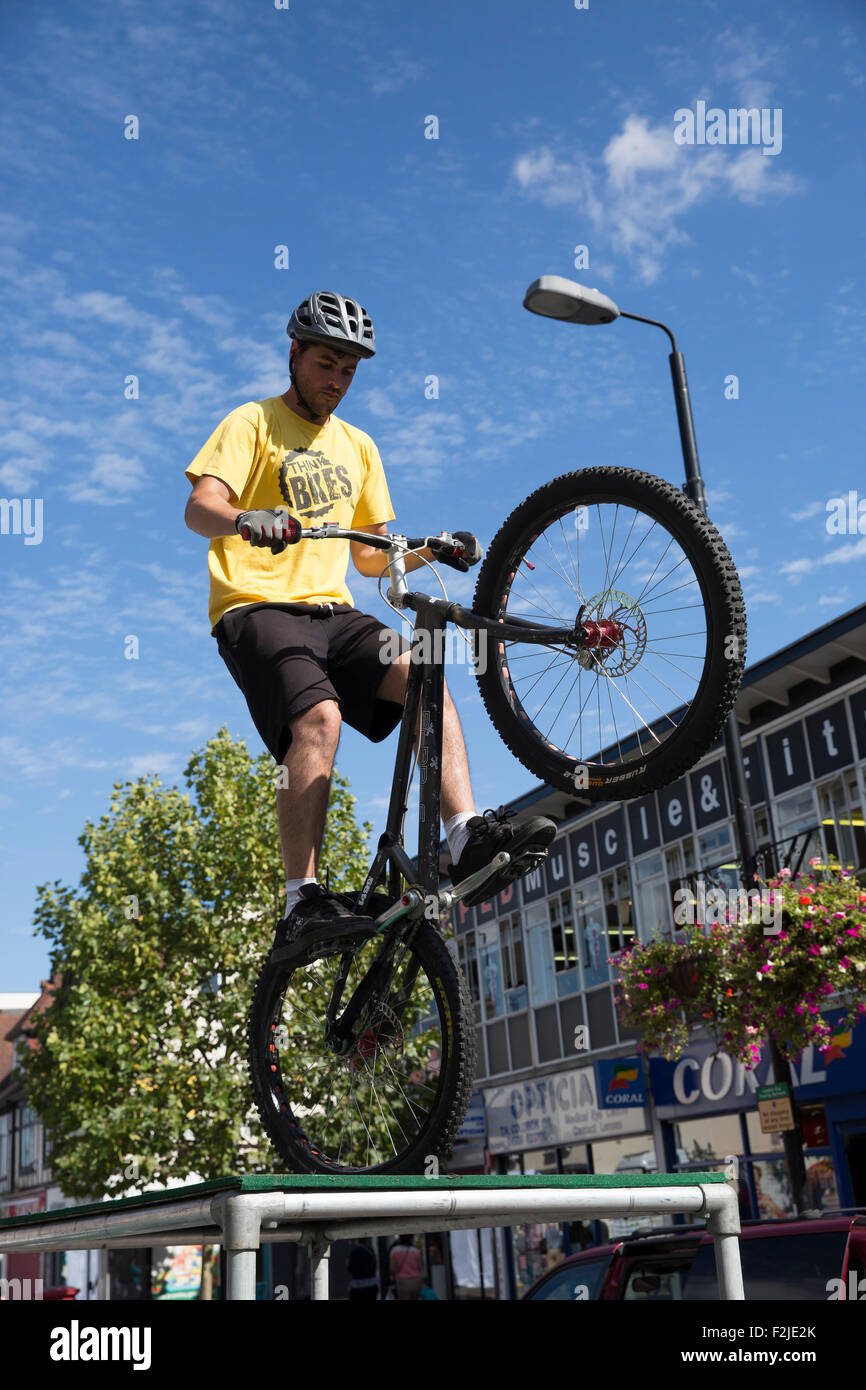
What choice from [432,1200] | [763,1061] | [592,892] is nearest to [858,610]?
[763,1061]

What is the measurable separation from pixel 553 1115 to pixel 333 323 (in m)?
23.9

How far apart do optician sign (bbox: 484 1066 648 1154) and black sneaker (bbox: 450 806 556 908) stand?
68.4 ft

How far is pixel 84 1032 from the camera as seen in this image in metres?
20.8

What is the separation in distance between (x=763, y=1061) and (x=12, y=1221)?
17935 millimetres

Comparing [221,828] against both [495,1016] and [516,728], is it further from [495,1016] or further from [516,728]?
[516,728]

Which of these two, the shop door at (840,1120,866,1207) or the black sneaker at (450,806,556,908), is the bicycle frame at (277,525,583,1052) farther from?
the shop door at (840,1120,866,1207)

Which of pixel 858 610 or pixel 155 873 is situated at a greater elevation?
pixel 858 610

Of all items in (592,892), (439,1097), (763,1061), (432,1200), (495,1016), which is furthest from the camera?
(495,1016)

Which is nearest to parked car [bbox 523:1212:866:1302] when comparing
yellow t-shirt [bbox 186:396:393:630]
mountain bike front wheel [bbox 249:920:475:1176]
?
mountain bike front wheel [bbox 249:920:475:1176]

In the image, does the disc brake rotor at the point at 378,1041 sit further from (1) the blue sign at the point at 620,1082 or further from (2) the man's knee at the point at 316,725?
(1) the blue sign at the point at 620,1082

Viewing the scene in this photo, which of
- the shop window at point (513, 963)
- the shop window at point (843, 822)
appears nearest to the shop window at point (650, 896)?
the shop window at point (843, 822)

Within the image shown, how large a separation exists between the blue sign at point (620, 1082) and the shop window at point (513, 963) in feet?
13.1

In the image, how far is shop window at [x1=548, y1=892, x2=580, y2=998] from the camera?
26.4 meters
